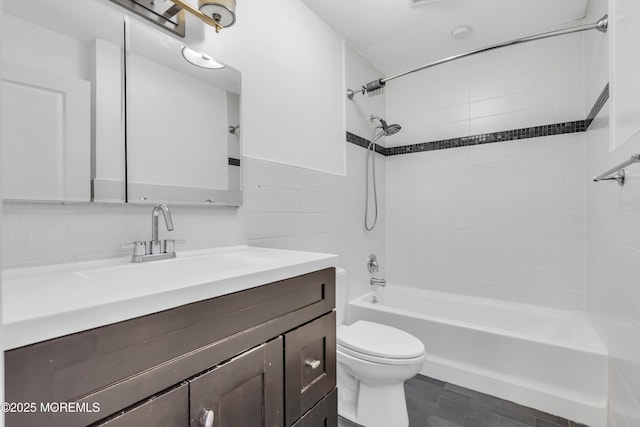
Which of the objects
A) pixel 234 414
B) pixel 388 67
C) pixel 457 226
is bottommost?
pixel 234 414

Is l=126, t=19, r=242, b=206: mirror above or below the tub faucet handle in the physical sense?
above

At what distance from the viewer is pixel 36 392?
53 centimetres

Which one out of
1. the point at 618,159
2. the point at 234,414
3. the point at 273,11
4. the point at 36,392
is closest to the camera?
the point at 36,392

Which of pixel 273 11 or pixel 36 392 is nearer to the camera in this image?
pixel 36 392

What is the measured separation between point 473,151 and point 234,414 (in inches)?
100

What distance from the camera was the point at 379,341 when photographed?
1.73 meters

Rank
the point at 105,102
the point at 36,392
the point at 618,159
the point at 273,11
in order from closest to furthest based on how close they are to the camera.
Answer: the point at 36,392 < the point at 105,102 < the point at 618,159 < the point at 273,11

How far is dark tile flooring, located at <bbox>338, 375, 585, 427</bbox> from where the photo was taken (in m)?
1.69

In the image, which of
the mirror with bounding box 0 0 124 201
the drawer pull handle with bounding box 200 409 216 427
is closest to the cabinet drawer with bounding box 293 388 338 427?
the drawer pull handle with bounding box 200 409 216 427

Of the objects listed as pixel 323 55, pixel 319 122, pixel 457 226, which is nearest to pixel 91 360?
pixel 319 122

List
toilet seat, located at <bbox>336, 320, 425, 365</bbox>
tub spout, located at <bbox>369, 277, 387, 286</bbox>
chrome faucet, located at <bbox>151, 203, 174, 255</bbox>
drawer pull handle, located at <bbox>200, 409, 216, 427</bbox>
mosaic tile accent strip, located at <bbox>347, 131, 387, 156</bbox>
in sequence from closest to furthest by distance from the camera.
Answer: drawer pull handle, located at <bbox>200, 409, 216, 427</bbox> < chrome faucet, located at <bbox>151, 203, 174, 255</bbox> < toilet seat, located at <bbox>336, 320, 425, 365</bbox> < mosaic tile accent strip, located at <bbox>347, 131, 387, 156</bbox> < tub spout, located at <bbox>369, 277, 387, 286</bbox>

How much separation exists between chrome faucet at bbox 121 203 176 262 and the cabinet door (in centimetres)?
57

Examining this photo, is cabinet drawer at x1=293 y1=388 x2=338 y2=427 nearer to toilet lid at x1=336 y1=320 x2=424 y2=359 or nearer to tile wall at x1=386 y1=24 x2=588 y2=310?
toilet lid at x1=336 y1=320 x2=424 y2=359

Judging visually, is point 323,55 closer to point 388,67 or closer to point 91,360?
point 388,67
